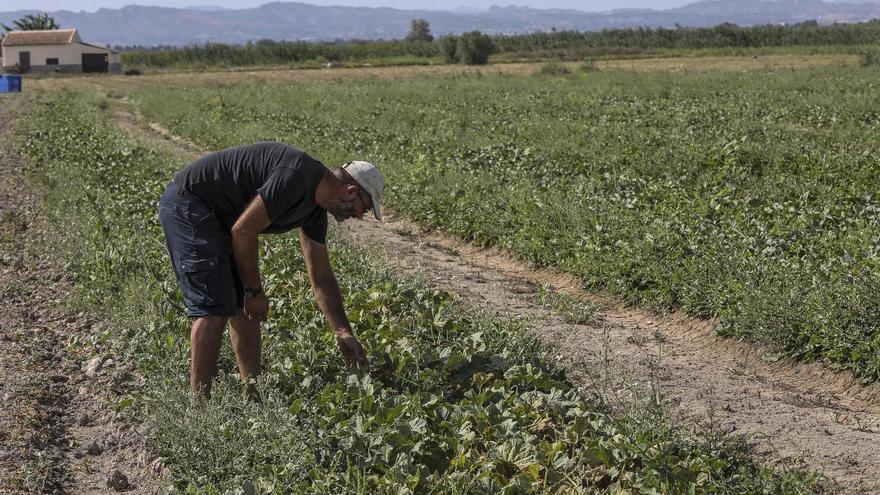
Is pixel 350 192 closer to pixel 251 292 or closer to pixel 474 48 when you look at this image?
pixel 251 292

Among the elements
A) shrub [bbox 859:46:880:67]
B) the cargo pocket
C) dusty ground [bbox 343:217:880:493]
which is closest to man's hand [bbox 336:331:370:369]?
the cargo pocket

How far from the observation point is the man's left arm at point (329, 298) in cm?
471

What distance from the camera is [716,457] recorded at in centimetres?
404

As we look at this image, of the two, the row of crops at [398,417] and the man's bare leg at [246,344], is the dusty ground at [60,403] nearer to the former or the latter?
the row of crops at [398,417]

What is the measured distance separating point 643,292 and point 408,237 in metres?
3.26

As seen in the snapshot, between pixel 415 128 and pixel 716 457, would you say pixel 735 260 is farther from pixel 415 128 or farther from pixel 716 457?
pixel 415 128

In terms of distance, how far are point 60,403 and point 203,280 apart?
161 centimetres

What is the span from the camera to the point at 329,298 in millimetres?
4742

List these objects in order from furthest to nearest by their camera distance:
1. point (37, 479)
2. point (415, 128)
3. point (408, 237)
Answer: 1. point (415, 128)
2. point (408, 237)
3. point (37, 479)

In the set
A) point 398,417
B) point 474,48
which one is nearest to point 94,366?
point 398,417

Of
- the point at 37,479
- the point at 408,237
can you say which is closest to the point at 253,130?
the point at 408,237

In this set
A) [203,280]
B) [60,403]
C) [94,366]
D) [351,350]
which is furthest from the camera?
[94,366]

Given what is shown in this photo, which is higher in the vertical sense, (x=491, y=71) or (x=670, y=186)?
(x=491, y=71)

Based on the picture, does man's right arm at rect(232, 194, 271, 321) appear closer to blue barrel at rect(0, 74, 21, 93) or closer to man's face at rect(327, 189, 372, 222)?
man's face at rect(327, 189, 372, 222)
